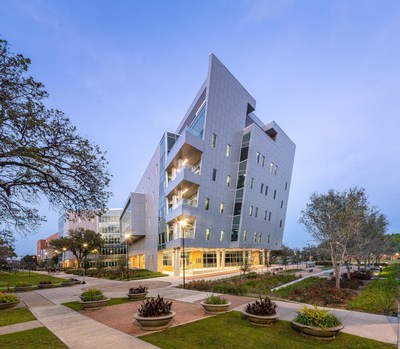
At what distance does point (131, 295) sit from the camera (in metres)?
18.1

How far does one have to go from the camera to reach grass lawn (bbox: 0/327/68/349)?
8836 mm

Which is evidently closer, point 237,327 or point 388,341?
point 388,341

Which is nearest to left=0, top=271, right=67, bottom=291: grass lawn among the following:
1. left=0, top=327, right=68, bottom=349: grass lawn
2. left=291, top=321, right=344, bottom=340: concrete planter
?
left=0, top=327, right=68, bottom=349: grass lawn

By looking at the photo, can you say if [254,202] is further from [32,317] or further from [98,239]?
[98,239]

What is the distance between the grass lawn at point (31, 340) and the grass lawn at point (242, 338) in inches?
122

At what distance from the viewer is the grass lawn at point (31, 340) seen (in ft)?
29.0

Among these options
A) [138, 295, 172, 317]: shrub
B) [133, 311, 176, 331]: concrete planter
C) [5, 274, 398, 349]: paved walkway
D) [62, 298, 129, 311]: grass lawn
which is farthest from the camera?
[62, 298, 129, 311]: grass lawn

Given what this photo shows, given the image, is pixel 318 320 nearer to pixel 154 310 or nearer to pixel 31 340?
pixel 154 310

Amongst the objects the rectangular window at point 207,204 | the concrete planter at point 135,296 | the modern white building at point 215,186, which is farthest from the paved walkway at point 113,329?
the rectangular window at point 207,204

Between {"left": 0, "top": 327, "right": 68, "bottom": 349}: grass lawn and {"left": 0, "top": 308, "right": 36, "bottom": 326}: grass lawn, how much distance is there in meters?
2.85

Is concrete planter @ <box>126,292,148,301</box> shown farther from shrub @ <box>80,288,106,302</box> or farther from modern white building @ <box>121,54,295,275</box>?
modern white building @ <box>121,54,295,275</box>

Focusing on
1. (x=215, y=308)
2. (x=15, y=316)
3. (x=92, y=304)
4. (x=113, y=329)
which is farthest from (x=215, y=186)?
(x=113, y=329)

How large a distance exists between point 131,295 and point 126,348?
10277 mm

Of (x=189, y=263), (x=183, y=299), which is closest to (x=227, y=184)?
(x=189, y=263)
